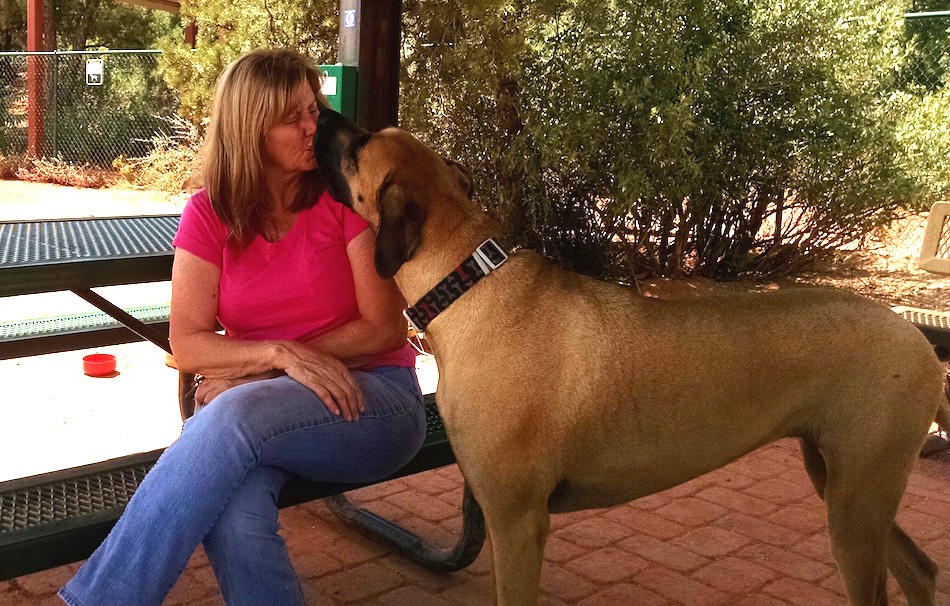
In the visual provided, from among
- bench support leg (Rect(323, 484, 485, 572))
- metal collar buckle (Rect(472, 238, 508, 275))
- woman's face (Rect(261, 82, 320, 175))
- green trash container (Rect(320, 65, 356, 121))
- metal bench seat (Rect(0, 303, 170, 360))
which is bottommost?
bench support leg (Rect(323, 484, 485, 572))

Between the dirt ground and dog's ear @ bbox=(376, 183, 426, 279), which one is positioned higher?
dog's ear @ bbox=(376, 183, 426, 279)

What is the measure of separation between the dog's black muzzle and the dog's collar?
0.42 metres

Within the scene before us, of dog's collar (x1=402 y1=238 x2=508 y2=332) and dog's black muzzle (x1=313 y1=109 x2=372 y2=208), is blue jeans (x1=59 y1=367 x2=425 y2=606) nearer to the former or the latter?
dog's collar (x1=402 y1=238 x2=508 y2=332)

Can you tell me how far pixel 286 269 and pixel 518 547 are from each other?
114 centimetres

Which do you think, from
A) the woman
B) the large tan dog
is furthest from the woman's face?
the large tan dog

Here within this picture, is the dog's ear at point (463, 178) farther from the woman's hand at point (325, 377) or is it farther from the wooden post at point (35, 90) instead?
the wooden post at point (35, 90)

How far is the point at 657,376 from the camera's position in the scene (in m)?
2.82

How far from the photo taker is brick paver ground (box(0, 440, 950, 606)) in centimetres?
371

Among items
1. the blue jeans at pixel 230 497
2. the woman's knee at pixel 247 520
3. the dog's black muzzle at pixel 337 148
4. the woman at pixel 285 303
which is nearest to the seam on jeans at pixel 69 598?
the blue jeans at pixel 230 497

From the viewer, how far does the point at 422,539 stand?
13.0 feet

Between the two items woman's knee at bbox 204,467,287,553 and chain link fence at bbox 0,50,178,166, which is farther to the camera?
chain link fence at bbox 0,50,178,166

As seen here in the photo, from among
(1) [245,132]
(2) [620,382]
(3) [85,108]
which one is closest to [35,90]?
(3) [85,108]

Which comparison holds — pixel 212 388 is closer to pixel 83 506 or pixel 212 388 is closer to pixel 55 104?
pixel 83 506

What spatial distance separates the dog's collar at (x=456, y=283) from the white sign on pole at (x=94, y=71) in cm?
1537
